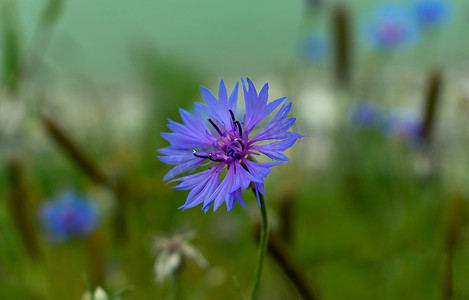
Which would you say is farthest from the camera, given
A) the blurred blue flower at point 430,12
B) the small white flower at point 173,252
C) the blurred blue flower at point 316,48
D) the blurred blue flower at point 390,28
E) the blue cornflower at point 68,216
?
the blurred blue flower at point 316,48

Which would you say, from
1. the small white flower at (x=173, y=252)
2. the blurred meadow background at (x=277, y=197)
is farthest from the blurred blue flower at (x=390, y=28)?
the small white flower at (x=173, y=252)

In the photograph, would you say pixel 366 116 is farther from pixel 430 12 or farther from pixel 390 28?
pixel 430 12

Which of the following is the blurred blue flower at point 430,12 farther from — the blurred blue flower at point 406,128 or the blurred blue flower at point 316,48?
the blurred blue flower at point 316,48

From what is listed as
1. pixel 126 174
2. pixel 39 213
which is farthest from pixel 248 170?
pixel 39 213

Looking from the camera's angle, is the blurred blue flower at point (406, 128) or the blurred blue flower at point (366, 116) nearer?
the blurred blue flower at point (406, 128)

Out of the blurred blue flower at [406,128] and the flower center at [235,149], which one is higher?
the flower center at [235,149]

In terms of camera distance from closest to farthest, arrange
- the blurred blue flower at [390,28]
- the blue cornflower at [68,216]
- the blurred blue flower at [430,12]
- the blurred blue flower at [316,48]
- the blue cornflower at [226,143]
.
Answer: the blue cornflower at [226,143] < the blue cornflower at [68,216] < the blurred blue flower at [430,12] < the blurred blue flower at [390,28] < the blurred blue flower at [316,48]

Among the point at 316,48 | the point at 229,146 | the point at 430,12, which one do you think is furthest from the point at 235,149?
the point at 316,48

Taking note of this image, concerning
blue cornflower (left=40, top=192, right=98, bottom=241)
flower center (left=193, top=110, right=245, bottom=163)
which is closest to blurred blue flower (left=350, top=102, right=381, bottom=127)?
blue cornflower (left=40, top=192, right=98, bottom=241)
